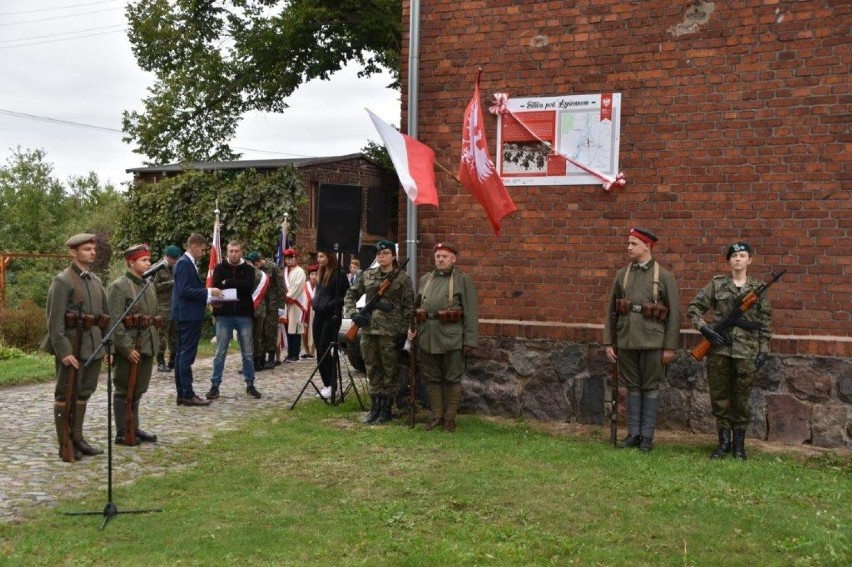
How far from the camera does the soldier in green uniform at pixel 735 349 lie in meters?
7.62

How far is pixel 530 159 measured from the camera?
31.0 ft

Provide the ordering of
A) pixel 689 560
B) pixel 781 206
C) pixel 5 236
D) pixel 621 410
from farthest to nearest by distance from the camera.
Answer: pixel 5 236, pixel 621 410, pixel 781 206, pixel 689 560

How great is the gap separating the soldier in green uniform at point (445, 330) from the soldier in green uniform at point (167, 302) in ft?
14.4

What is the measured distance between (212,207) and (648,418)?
1429cm

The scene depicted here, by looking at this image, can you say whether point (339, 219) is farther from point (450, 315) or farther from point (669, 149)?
point (669, 149)

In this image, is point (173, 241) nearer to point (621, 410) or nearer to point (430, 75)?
point (430, 75)

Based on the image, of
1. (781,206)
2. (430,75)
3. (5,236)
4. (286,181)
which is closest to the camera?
(781,206)

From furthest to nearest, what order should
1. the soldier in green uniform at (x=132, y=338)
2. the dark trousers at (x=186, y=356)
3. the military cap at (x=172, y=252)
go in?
the military cap at (x=172, y=252) → the dark trousers at (x=186, y=356) → the soldier in green uniform at (x=132, y=338)

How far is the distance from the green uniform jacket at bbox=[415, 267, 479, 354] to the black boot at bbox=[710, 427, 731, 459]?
2.40m

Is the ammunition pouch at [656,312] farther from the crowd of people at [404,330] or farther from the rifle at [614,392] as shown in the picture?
the rifle at [614,392]

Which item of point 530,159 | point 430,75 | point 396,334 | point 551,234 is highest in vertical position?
point 430,75

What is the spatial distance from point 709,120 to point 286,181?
12.4m

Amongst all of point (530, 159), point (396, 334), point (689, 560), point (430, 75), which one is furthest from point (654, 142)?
point (689, 560)

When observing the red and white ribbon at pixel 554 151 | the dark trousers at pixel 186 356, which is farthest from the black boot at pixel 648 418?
the dark trousers at pixel 186 356
